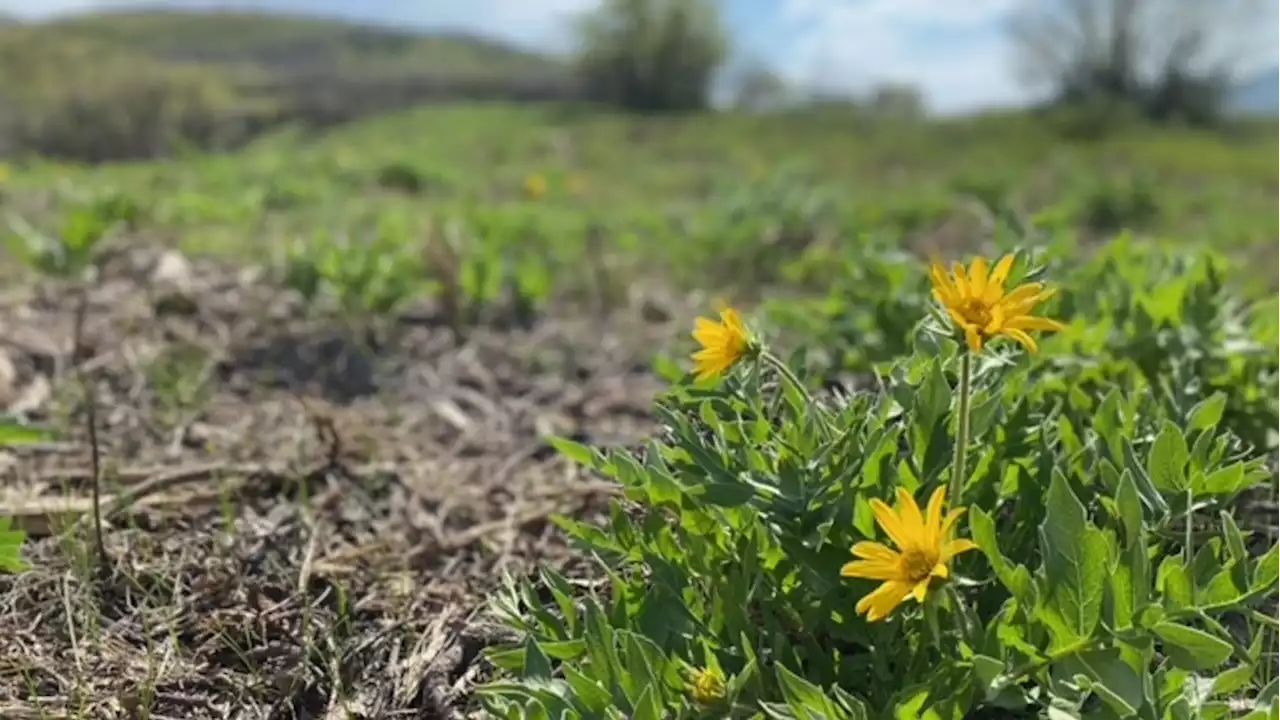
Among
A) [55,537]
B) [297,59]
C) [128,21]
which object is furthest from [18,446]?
[128,21]

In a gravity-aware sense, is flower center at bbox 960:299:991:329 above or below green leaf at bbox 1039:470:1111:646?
above

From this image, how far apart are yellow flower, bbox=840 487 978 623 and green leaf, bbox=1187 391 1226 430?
0.66 m

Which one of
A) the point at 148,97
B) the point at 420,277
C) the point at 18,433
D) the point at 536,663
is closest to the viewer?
the point at 536,663

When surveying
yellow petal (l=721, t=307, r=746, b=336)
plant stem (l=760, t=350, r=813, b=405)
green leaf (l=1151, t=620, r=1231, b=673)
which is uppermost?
yellow petal (l=721, t=307, r=746, b=336)

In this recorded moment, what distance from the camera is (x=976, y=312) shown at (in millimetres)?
1298

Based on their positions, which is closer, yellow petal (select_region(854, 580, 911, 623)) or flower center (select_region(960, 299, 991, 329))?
yellow petal (select_region(854, 580, 911, 623))

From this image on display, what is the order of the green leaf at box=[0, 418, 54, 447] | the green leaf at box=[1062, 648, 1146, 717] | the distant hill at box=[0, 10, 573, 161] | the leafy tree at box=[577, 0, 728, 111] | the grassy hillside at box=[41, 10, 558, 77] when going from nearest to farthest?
the green leaf at box=[1062, 648, 1146, 717], the green leaf at box=[0, 418, 54, 447], the distant hill at box=[0, 10, 573, 161], the leafy tree at box=[577, 0, 728, 111], the grassy hillside at box=[41, 10, 558, 77]

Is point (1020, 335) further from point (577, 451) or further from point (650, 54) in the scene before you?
point (650, 54)

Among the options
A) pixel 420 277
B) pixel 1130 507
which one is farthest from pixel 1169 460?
pixel 420 277

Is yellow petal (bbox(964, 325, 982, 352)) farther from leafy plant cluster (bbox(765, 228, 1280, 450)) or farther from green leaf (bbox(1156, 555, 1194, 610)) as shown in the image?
leafy plant cluster (bbox(765, 228, 1280, 450))

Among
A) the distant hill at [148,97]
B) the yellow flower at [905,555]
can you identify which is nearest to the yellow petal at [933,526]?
the yellow flower at [905,555]

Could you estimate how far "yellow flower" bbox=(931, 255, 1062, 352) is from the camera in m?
1.27

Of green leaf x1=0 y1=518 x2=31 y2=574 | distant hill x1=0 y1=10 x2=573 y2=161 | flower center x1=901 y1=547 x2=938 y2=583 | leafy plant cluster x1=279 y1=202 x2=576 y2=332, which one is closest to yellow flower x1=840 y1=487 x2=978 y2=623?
flower center x1=901 y1=547 x2=938 y2=583

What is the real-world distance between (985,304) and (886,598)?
38 centimetres
